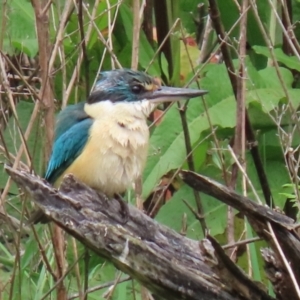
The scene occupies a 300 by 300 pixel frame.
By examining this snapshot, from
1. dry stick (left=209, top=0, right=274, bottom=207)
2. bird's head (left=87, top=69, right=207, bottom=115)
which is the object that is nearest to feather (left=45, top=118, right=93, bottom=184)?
bird's head (left=87, top=69, right=207, bottom=115)

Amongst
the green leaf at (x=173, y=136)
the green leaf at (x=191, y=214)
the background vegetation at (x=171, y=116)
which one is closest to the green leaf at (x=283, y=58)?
the background vegetation at (x=171, y=116)

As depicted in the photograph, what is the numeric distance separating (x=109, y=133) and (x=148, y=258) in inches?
23.1

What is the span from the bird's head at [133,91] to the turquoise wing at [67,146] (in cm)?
11

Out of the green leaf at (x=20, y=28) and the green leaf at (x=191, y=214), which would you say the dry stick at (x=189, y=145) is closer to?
the green leaf at (x=191, y=214)

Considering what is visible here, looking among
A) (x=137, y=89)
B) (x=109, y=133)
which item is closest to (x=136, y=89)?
(x=137, y=89)

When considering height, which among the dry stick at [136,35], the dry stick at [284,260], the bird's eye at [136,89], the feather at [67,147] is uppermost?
the dry stick at [136,35]

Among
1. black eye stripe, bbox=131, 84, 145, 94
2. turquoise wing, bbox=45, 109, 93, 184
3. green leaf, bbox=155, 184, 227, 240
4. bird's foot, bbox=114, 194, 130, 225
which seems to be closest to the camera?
bird's foot, bbox=114, 194, 130, 225

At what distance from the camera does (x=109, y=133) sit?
8.92 feet

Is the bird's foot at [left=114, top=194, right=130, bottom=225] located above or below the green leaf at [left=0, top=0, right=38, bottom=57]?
below

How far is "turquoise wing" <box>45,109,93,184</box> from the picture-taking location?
9.12 ft

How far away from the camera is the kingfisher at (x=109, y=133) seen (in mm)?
2680

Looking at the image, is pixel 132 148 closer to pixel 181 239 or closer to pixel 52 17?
pixel 181 239

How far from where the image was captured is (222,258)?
221 centimetres

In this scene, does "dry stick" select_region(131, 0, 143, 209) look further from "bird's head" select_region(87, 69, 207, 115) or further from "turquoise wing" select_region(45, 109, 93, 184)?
"turquoise wing" select_region(45, 109, 93, 184)
